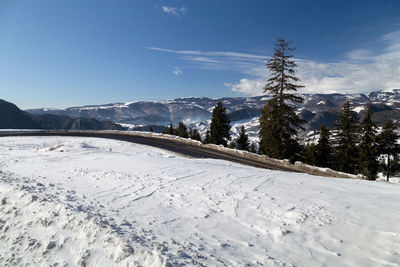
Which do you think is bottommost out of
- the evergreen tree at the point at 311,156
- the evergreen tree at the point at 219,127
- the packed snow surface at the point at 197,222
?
the evergreen tree at the point at 311,156

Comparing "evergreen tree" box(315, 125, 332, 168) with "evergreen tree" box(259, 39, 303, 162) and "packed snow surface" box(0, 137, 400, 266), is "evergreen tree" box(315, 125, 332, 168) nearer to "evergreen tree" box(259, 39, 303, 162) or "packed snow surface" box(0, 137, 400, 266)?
"evergreen tree" box(259, 39, 303, 162)

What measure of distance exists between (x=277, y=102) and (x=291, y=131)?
3.60 meters

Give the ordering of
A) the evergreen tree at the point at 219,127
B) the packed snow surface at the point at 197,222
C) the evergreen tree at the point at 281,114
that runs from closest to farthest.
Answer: the packed snow surface at the point at 197,222, the evergreen tree at the point at 281,114, the evergreen tree at the point at 219,127

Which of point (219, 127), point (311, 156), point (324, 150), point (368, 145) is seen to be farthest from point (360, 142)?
point (219, 127)

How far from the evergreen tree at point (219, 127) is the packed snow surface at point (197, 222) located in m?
26.9

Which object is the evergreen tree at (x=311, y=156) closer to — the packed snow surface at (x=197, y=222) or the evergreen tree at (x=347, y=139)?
the evergreen tree at (x=347, y=139)

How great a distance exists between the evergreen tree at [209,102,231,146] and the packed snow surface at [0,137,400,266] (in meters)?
26.9

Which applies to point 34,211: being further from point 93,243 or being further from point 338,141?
point 338,141

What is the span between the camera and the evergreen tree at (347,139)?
82.9ft

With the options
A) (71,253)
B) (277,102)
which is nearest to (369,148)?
(277,102)

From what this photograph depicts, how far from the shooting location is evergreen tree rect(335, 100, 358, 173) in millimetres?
25281

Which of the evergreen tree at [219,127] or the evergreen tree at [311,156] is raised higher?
the evergreen tree at [219,127]

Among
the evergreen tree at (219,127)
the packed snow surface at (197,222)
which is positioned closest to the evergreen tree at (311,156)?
the evergreen tree at (219,127)

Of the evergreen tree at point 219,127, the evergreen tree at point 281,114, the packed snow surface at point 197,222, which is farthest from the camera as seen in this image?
the evergreen tree at point 219,127
